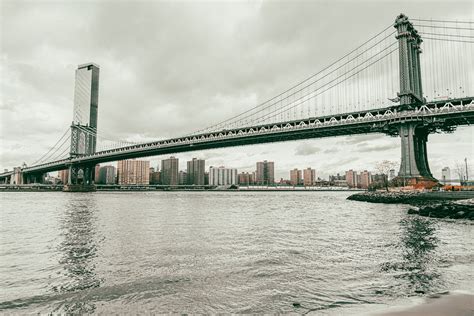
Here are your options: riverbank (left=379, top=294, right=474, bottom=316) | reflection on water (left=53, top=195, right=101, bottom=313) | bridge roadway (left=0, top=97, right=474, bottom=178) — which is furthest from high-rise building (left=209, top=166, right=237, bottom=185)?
riverbank (left=379, top=294, right=474, bottom=316)

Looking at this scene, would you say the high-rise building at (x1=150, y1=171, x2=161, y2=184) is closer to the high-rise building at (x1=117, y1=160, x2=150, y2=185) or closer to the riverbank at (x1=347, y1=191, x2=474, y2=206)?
the high-rise building at (x1=117, y1=160, x2=150, y2=185)

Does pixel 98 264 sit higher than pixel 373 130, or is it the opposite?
pixel 373 130

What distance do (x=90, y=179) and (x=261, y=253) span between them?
105 meters

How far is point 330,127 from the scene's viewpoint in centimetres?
5497

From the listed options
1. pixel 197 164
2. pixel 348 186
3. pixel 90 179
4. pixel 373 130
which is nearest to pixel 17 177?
pixel 90 179

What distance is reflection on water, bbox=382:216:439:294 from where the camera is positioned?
727 cm

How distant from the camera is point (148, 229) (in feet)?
53.9

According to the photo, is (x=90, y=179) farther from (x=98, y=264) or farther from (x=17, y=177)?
(x=98, y=264)

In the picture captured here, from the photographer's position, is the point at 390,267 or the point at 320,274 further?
the point at 390,267

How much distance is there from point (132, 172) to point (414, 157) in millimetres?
141039

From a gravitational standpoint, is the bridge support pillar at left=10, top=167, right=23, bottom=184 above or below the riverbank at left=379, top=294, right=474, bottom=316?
above

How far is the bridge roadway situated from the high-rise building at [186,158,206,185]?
9052 centimetres

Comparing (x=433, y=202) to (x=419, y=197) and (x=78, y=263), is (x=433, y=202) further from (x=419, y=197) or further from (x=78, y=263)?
(x=78, y=263)

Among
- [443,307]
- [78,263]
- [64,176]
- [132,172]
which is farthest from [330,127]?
[64,176]
